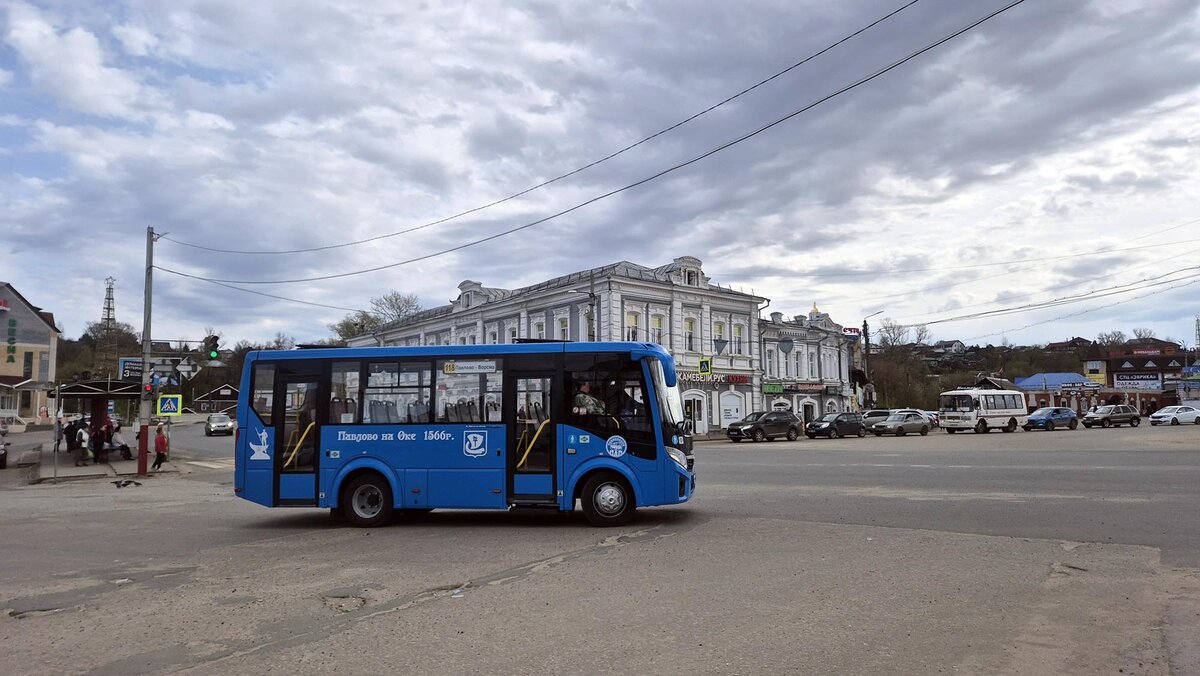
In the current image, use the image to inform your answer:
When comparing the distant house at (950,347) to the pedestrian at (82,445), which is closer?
the pedestrian at (82,445)

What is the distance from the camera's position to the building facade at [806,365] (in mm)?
58500

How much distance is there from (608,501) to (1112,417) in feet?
187

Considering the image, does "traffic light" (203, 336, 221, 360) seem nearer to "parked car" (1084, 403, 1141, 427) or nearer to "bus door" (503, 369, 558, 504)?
"bus door" (503, 369, 558, 504)

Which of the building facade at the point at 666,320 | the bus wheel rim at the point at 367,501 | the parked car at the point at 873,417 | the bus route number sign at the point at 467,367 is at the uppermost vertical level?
the building facade at the point at 666,320

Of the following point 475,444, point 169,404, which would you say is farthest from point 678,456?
point 169,404

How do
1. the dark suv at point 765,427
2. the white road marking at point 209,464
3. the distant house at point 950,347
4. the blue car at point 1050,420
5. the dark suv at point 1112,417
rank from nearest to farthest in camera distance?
1. the white road marking at point 209,464
2. the dark suv at point 765,427
3. the blue car at point 1050,420
4. the dark suv at point 1112,417
5. the distant house at point 950,347

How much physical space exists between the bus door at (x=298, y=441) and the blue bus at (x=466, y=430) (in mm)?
17

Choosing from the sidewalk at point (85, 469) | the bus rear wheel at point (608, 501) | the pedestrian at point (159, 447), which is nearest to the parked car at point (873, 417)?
the pedestrian at point (159, 447)

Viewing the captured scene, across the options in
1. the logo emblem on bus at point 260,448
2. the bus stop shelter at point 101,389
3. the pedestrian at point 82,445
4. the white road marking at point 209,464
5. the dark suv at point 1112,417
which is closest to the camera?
the logo emblem on bus at point 260,448

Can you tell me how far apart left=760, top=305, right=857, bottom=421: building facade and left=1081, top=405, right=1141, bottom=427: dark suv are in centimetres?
1748

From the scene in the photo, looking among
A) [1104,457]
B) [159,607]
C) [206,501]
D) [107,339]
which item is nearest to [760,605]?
[159,607]

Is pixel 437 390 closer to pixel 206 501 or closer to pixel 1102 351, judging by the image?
pixel 206 501

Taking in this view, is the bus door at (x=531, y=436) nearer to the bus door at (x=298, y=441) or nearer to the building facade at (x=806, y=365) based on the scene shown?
the bus door at (x=298, y=441)

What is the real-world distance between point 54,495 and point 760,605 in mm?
19091
